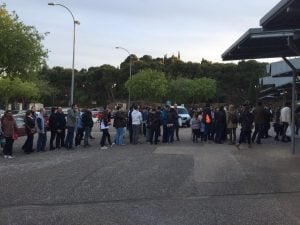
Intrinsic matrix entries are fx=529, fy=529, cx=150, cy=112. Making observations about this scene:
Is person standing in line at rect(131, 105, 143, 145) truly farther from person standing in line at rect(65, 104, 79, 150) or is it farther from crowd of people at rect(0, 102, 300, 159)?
person standing in line at rect(65, 104, 79, 150)

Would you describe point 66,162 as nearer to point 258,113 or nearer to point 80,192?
point 80,192

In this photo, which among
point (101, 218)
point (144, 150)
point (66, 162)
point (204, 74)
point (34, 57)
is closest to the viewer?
point (101, 218)

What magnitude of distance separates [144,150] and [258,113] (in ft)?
16.1

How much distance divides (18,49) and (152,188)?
80.3 feet

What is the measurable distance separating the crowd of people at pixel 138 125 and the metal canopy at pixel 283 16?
675 centimetres

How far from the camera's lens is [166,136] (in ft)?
70.1

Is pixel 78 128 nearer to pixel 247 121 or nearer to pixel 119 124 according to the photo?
pixel 119 124

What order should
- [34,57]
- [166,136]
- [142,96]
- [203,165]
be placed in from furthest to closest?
[142,96] < [34,57] < [166,136] < [203,165]

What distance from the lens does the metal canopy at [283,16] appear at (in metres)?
10.4

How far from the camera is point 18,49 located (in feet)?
108

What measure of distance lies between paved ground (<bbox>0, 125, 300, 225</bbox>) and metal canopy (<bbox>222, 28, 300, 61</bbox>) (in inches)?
127

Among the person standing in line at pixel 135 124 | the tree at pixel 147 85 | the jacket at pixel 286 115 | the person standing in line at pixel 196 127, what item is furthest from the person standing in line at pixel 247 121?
the tree at pixel 147 85

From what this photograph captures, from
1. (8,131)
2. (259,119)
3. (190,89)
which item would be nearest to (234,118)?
(259,119)

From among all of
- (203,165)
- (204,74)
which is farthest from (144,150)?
(204,74)
